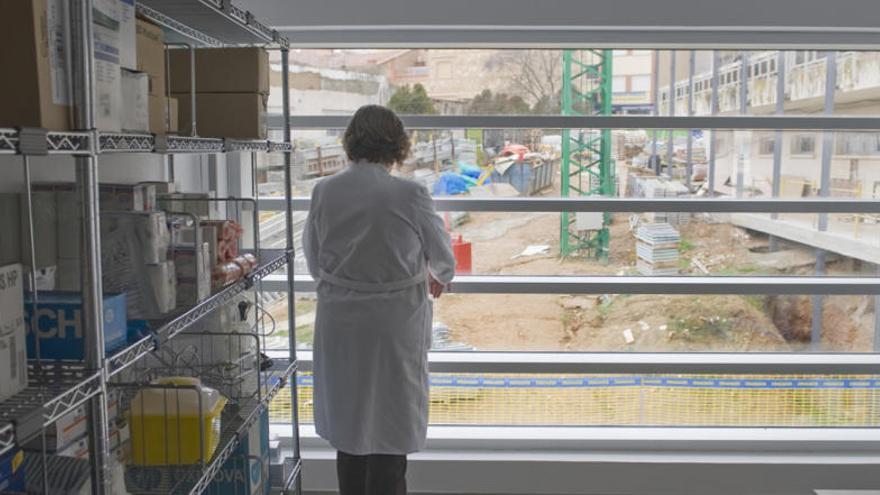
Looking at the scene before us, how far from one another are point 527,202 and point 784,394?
150cm

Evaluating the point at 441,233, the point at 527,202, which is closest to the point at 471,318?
the point at 527,202

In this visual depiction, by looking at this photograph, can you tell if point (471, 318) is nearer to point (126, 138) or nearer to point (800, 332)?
point (800, 332)

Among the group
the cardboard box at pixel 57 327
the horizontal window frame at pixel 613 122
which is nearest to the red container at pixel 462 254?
the horizontal window frame at pixel 613 122

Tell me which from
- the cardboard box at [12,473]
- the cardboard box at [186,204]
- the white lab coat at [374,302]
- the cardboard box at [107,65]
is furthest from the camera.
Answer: the white lab coat at [374,302]

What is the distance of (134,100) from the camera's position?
5.99 ft

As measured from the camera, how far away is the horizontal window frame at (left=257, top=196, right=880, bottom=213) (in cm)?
361

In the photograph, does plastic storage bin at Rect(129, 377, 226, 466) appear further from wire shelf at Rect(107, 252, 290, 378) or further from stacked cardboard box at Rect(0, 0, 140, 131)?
stacked cardboard box at Rect(0, 0, 140, 131)

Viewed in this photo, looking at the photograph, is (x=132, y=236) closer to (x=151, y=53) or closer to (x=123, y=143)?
(x=123, y=143)

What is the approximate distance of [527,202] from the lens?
143 inches

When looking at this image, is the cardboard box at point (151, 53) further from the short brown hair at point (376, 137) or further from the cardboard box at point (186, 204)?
the short brown hair at point (376, 137)

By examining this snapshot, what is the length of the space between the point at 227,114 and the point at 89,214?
123cm

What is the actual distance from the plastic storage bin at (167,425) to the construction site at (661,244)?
1668mm

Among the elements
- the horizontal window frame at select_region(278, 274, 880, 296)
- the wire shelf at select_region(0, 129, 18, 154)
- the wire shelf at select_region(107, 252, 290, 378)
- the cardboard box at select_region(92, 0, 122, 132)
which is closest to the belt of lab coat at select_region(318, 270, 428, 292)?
the wire shelf at select_region(107, 252, 290, 378)

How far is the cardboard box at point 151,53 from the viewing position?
200cm
